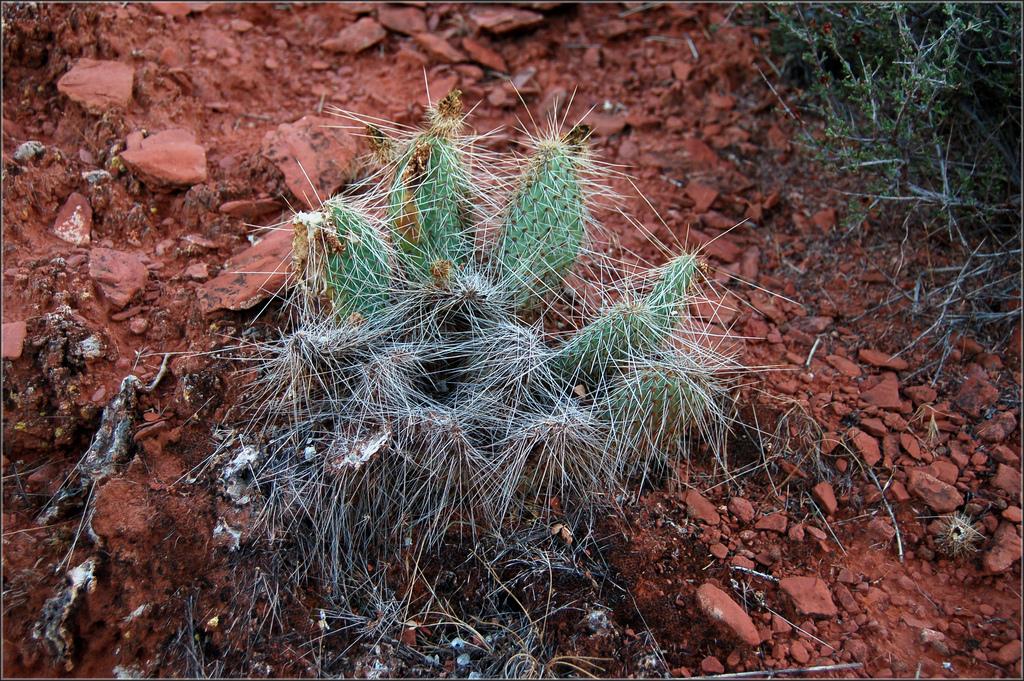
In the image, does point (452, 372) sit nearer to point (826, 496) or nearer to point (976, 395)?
point (826, 496)

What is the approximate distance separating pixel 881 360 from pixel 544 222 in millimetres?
1328

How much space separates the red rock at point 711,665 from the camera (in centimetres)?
218

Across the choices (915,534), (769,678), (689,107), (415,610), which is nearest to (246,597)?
(415,610)

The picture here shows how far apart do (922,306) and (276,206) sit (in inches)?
97.4

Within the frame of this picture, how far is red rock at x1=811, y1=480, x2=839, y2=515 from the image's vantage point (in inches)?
100

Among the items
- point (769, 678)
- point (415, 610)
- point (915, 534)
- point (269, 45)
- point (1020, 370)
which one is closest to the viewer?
point (769, 678)

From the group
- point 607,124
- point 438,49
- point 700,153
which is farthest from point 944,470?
point 438,49

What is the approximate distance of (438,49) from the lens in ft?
12.9

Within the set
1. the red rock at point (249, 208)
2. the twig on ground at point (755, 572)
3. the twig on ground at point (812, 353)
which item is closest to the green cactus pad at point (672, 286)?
the twig on ground at point (812, 353)

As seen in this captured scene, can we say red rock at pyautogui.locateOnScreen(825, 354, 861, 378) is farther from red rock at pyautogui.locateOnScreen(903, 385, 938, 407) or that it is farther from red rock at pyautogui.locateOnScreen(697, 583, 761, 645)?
red rock at pyautogui.locateOnScreen(697, 583, 761, 645)

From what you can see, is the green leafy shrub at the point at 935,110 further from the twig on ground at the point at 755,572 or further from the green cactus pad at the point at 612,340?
the twig on ground at the point at 755,572

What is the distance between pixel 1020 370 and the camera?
2.81 m

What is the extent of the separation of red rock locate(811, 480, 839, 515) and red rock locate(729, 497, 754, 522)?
0.21 m

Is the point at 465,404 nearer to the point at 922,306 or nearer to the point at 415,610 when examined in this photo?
the point at 415,610
